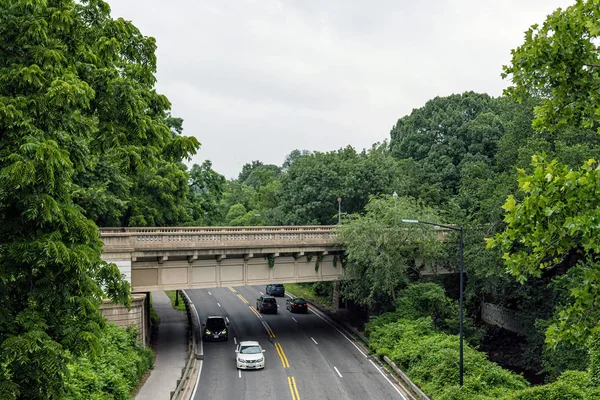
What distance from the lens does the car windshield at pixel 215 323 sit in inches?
1355

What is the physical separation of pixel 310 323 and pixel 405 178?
20.5 m

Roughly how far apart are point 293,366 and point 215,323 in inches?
304

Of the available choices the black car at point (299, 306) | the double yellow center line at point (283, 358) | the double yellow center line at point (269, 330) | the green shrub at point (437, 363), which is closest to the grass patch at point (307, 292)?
the black car at point (299, 306)

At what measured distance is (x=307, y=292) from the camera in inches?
2159

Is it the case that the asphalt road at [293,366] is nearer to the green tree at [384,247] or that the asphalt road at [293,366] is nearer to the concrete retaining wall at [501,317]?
the green tree at [384,247]

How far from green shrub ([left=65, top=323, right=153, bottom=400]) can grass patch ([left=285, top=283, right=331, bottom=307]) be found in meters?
22.7

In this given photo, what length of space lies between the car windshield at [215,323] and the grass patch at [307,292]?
14592 millimetres

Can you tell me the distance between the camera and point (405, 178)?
178 feet

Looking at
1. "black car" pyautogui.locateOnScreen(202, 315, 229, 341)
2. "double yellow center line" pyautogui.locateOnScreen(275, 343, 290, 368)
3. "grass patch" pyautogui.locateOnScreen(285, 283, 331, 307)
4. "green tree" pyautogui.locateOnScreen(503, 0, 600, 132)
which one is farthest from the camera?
"grass patch" pyautogui.locateOnScreen(285, 283, 331, 307)

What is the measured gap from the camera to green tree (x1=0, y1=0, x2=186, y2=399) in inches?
375

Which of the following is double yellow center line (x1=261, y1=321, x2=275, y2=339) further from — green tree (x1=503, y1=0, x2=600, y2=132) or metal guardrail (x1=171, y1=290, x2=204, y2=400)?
green tree (x1=503, y1=0, x2=600, y2=132)

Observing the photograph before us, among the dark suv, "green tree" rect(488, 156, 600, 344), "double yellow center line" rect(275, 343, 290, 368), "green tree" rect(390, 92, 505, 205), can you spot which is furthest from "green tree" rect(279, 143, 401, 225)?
"green tree" rect(488, 156, 600, 344)

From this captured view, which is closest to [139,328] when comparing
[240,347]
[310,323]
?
[240,347]

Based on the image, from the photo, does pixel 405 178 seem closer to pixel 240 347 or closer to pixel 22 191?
pixel 240 347
